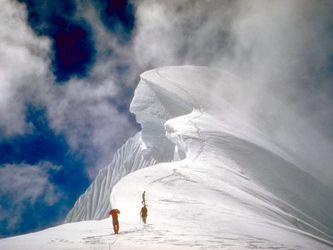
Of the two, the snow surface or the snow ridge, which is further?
the snow ridge

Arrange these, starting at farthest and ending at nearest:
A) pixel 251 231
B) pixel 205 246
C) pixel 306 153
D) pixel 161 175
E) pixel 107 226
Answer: pixel 306 153 → pixel 161 175 → pixel 107 226 → pixel 251 231 → pixel 205 246

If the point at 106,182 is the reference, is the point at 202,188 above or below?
below

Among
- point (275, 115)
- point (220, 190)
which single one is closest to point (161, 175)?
point (220, 190)

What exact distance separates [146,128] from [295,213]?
25184 mm

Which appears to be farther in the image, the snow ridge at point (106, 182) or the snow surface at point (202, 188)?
the snow ridge at point (106, 182)

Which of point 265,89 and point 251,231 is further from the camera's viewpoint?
point 265,89

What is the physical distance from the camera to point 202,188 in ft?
49.6

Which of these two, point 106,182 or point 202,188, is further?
point 106,182

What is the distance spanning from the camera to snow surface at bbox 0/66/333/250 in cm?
865

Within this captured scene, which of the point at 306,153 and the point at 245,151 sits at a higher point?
the point at 306,153

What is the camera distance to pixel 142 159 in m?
46.2

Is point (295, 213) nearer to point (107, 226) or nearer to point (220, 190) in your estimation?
point (220, 190)

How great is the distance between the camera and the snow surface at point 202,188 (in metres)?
8.65

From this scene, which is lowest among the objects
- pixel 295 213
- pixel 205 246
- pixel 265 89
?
pixel 205 246
